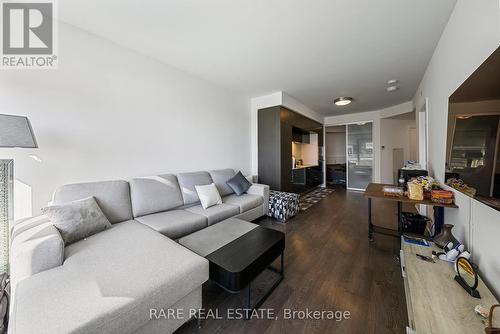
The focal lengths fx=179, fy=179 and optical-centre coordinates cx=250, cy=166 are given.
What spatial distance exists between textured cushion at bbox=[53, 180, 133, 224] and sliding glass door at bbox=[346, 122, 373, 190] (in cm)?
625

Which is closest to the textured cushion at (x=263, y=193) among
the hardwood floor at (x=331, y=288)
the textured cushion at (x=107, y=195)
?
the hardwood floor at (x=331, y=288)

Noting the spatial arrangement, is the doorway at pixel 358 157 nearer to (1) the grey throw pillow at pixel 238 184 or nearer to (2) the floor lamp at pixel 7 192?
(1) the grey throw pillow at pixel 238 184

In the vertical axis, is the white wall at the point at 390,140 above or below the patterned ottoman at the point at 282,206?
above

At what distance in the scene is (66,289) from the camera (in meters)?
1.01

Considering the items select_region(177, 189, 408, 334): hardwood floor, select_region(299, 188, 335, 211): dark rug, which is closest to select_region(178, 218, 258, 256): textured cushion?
select_region(177, 189, 408, 334): hardwood floor

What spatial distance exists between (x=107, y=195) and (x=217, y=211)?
1289mm

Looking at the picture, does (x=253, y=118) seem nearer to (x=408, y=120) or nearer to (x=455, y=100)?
(x=455, y=100)

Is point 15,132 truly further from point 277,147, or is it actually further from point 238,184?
point 277,147

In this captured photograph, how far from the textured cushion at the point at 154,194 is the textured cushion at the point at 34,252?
0.86m

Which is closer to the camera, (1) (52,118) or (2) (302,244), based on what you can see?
(1) (52,118)

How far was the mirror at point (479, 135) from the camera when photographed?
2.73 ft

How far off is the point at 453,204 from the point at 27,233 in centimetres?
366

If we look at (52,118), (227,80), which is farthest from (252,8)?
(52,118)

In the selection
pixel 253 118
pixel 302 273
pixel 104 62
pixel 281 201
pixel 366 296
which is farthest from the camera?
pixel 253 118
